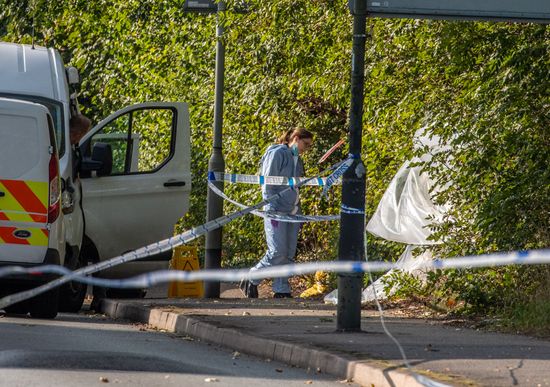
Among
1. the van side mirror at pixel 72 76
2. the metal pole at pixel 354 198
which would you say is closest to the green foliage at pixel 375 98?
the van side mirror at pixel 72 76

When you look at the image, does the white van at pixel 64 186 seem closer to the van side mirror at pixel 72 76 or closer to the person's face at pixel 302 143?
the van side mirror at pixel 72 76

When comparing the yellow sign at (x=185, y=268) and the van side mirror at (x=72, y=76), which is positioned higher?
the van side mirror at (x=72, y=76)

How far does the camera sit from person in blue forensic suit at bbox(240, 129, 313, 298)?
53.7 feet

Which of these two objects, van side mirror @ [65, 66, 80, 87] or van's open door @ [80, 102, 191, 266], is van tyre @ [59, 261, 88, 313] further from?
van side mirror @ [65, 66, 80, 87]

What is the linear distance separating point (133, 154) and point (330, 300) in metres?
3.08

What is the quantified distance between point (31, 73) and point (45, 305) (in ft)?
8.65

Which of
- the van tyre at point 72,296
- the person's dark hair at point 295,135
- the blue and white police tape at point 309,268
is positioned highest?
the person's dark hair at point 295,135

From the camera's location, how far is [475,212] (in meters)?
13.4

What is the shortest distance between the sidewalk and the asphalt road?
0.16 m

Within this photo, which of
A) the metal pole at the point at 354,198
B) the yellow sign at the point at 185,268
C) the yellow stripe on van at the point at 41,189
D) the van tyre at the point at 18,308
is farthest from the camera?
the yellow sign at the point at 185,268

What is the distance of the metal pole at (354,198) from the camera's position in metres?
11.2

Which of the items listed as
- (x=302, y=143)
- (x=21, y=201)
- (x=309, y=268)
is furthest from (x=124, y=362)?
(x=302, y=143)

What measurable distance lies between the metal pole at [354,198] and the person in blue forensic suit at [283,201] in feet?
16.5

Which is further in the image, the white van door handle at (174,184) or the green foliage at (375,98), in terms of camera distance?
the white van door handle at (174,184)
